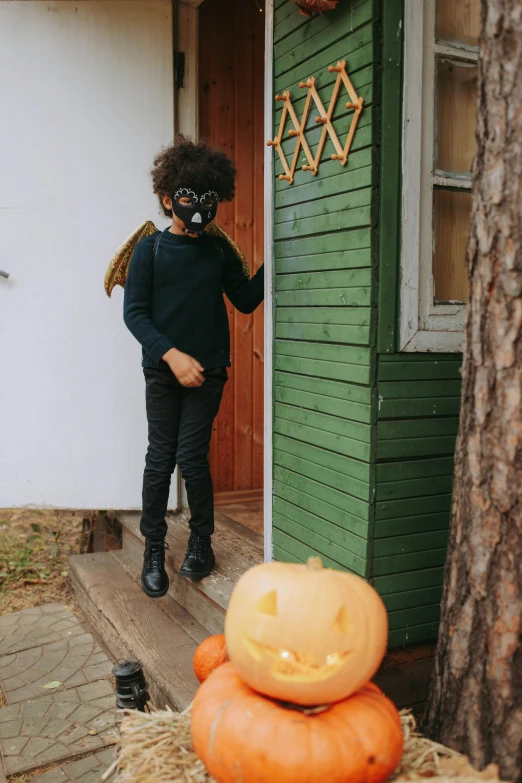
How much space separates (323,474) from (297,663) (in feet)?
3.19

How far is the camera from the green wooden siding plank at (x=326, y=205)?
2229 mm

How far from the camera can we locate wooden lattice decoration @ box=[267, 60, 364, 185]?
7.33 feet

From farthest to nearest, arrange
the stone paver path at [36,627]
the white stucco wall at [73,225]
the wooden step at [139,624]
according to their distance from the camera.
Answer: the white stucco wall at [73,225], the stone paver path at [36,627], the wooden step at [139,624]

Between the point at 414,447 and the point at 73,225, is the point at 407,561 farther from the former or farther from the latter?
the point at 73,225

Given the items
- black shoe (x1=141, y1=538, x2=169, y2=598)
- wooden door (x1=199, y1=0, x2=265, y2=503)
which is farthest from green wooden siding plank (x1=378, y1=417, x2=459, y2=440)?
wooden door (x1=199, y1=0, x2=265, y2=503)

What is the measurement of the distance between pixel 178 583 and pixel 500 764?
1882 millimetres

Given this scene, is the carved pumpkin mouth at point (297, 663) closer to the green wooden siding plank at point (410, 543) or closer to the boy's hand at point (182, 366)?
the green wooden siding plank at point (410, 543)

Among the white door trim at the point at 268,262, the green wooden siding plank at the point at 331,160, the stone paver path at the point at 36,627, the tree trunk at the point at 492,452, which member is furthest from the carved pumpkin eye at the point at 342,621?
the stone paver path at the point at 36,627

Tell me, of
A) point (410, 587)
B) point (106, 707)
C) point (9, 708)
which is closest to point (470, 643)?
point (410, 587)

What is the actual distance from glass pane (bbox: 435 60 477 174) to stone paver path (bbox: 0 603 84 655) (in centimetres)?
266

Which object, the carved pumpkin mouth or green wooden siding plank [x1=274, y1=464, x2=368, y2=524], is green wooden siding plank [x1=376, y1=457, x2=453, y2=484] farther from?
the carved pumpkin mouth

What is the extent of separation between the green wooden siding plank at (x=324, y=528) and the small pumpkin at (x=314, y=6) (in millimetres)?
1633

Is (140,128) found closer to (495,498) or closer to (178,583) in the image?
(178,583)

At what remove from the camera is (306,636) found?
5.14ft
